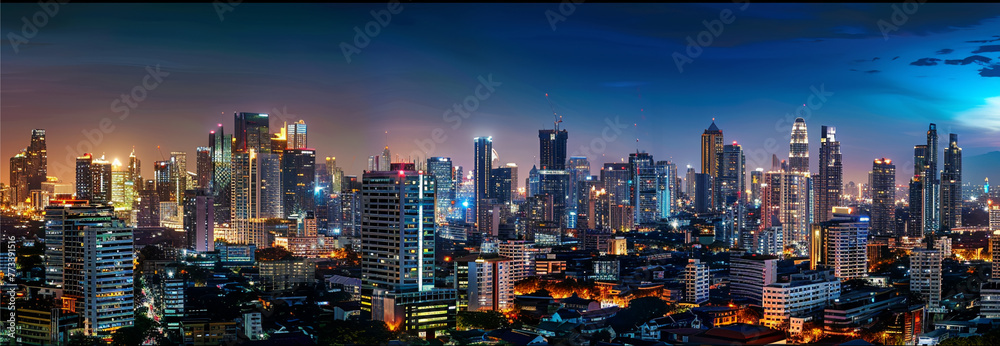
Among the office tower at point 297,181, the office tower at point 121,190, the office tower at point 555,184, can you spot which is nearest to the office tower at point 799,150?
the office tower at point 555,184

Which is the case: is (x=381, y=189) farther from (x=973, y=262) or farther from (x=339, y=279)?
(x=973, y=262)

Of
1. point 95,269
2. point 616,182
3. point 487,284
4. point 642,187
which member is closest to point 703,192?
point 642,187

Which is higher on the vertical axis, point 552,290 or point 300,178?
point 300,178

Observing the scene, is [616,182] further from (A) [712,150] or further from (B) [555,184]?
(A) [712,150]

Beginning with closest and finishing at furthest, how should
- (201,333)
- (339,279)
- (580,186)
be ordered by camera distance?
(201,333) → (339,279) → (580,186)

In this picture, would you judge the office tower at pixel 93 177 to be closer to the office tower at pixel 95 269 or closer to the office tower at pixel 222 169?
the office tower at pixel 222 169

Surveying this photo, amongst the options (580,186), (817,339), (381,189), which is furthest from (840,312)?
(580,186)

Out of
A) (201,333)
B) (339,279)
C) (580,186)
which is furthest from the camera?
(580,186)

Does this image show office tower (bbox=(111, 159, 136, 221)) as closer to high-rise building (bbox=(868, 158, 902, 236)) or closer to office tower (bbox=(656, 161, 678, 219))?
office tower (bbox=(656, 161, 678, 219))
